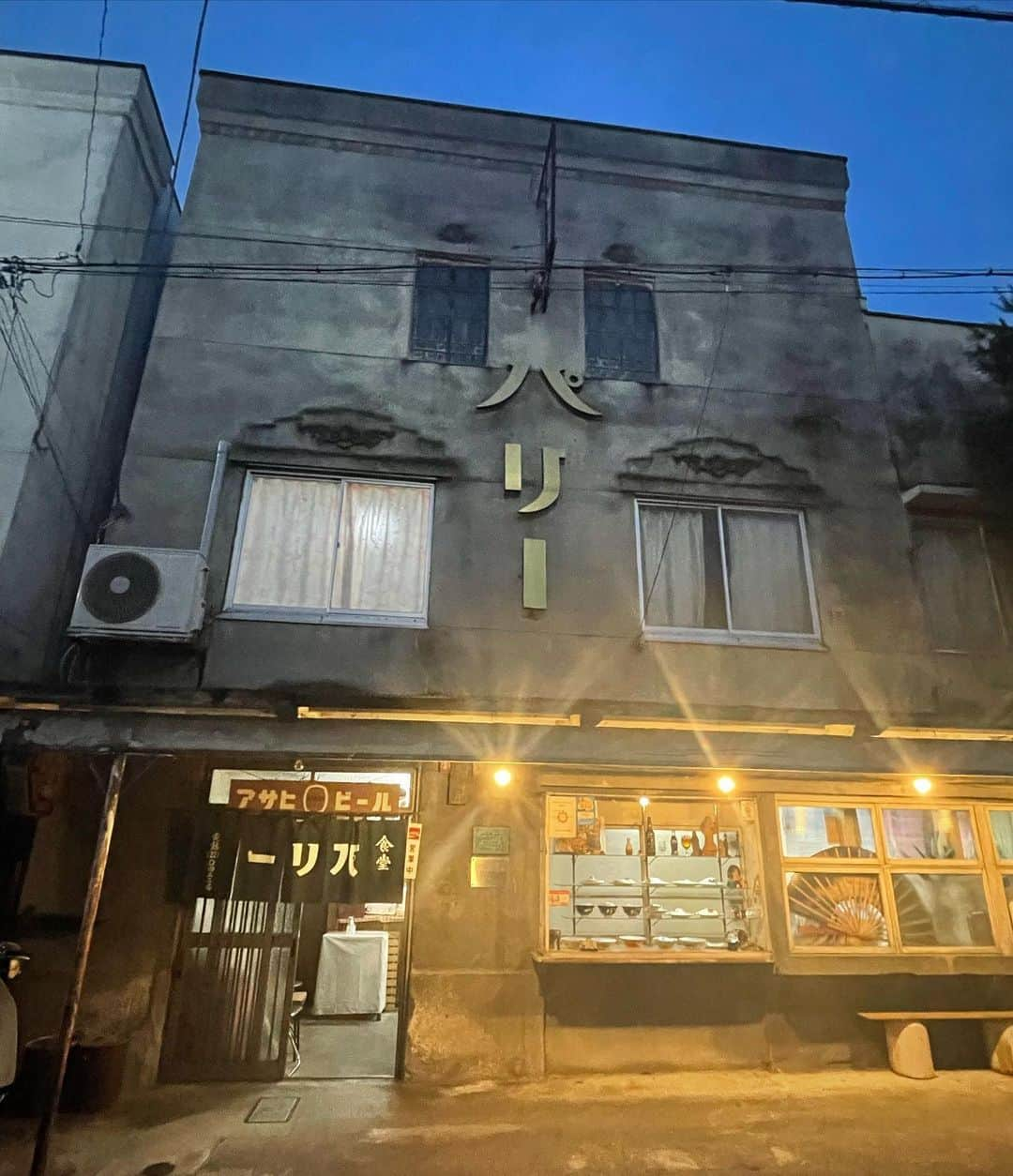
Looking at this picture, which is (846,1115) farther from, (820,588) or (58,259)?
(58,259)

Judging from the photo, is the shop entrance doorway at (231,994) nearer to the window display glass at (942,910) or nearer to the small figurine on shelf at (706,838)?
the small figurine on shelf at (706,838)

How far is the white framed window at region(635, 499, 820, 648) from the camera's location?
896cm

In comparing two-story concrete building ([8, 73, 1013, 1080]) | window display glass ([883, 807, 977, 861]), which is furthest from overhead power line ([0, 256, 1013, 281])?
window display glass ([883, 807, 977, 861])

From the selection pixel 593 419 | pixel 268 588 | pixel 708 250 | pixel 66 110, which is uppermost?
pixel 66 110

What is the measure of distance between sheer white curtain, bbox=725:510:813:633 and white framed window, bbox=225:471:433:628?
4032 mm

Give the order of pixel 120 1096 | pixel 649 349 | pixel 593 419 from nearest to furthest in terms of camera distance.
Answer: pixel 120 1096
pixel 593 419
pixel 649 349

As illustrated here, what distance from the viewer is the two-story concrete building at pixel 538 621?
7.91 meters

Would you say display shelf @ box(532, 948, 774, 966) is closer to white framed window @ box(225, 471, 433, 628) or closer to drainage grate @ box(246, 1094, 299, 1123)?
drainage grate @ box(246, 1094, 299, 1123)

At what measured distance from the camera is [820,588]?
9.27 metres

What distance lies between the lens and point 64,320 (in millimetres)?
8828

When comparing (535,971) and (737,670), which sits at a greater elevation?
(737,670)

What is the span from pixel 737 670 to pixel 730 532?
6.41 ft

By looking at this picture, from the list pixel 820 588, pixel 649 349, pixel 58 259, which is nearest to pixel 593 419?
pixel 649 349

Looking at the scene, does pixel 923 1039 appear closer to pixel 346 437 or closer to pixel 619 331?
pixel 619 331
